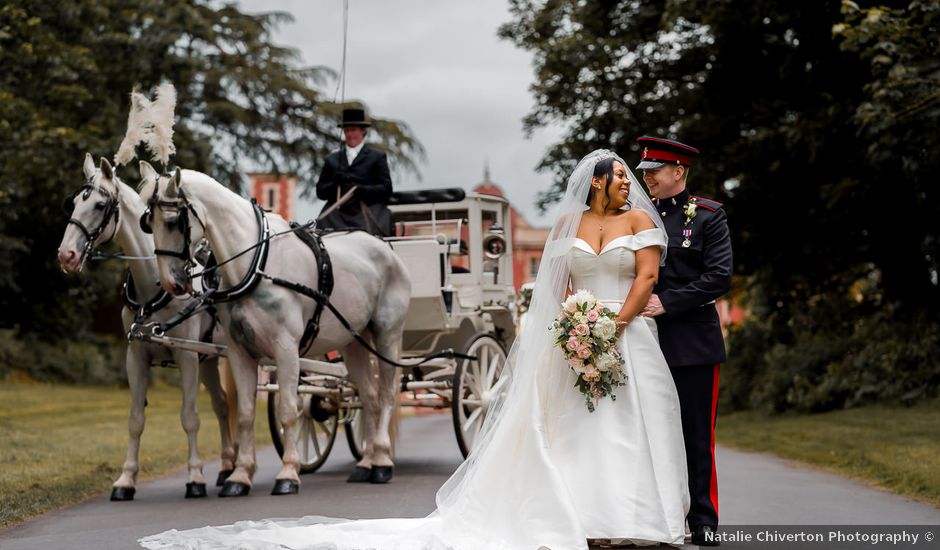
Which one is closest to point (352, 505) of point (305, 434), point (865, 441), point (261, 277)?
point (261, 277)

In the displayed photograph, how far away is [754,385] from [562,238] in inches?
703

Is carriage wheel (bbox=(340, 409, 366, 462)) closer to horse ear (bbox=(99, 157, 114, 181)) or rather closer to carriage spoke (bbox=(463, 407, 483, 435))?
carriage spoke (bbox=(463, 407, 483, 435))

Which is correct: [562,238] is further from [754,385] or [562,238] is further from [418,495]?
[754,385]

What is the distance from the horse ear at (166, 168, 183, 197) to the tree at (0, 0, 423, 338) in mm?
9528

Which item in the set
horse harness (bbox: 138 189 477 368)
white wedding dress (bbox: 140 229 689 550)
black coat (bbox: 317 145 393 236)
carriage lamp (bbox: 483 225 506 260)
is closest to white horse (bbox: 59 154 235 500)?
horse harness (bbox: 138 189 477 368)

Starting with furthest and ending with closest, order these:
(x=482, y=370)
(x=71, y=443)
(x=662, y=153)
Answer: (x=71, y=443) → (x=482, y=370) → (x=662, y=153)

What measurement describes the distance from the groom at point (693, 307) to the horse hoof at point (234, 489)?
4031mm

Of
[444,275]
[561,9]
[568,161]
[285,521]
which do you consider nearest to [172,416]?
[568,161]

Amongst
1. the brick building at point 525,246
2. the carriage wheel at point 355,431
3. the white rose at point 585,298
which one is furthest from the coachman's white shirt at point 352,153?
the brick building at point 525,246

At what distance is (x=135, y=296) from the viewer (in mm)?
9945

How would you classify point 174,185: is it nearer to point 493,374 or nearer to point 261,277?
point 261,277

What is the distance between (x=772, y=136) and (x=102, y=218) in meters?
13.6

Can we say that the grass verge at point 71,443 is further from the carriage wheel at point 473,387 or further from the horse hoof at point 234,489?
the carriage wheel at point 473,387

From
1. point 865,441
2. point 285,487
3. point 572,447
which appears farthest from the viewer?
point 865,441
